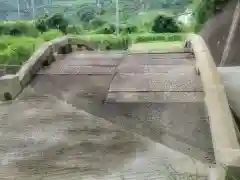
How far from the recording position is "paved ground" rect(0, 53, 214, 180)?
2924 mm

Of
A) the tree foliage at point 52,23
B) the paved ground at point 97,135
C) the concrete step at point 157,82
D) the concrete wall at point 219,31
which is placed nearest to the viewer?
the paved ground at point 97,135

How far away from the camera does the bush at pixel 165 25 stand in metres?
11.1

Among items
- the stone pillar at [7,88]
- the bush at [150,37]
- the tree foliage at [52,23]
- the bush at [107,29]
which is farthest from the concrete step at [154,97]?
the bush at [150,37]

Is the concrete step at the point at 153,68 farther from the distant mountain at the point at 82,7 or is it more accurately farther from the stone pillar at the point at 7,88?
the distant mountain at the point at 82,7

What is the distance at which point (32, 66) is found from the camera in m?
5.19

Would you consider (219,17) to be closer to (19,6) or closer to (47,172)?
(19,6)

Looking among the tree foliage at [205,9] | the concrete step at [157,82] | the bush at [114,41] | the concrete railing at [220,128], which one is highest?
the concrete railing at [220,128]

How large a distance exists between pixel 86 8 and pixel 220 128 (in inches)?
313

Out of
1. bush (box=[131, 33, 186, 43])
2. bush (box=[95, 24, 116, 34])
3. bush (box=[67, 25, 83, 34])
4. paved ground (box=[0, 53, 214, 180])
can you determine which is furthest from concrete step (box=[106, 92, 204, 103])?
bush (box=[131, 33, 186, 43])

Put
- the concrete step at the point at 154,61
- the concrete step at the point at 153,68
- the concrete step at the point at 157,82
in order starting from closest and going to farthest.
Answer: the concrete step at the point at 157,82 < the concrete step at the point at 153,68 < the concrete step at the point at 154,61

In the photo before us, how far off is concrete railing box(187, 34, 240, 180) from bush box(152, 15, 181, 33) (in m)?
6.65

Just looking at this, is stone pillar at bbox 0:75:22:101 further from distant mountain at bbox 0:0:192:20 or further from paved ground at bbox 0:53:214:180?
distant mountain at bbox 0:0:192:20

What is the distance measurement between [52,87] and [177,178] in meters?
2.46

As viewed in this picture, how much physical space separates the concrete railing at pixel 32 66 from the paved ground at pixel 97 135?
12cm
